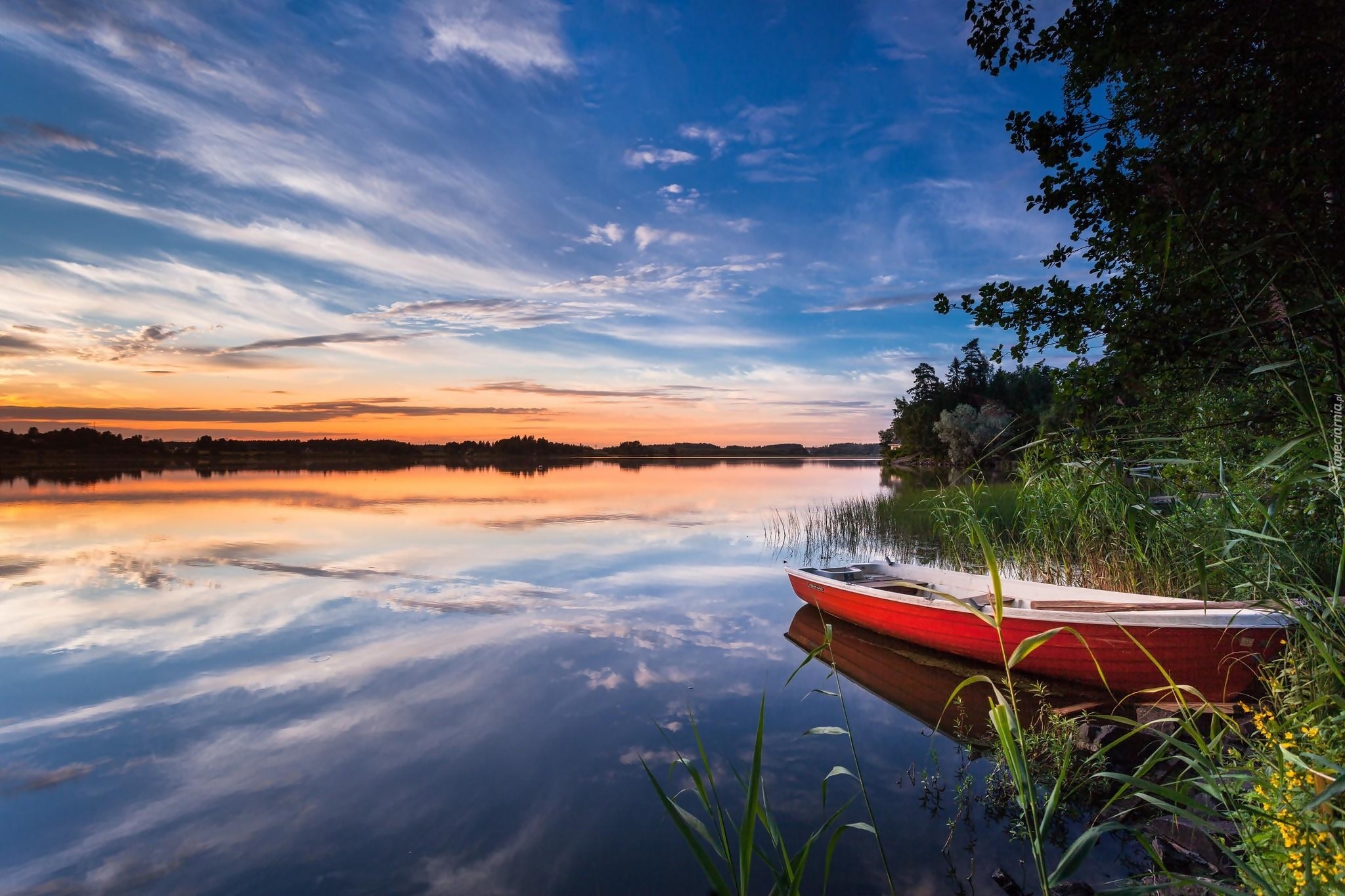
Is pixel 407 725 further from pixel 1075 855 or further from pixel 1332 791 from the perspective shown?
pixel 1332 791

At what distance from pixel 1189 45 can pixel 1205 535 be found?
5821mm

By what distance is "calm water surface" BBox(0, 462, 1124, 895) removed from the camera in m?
5.04

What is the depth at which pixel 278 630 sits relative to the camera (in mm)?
10922

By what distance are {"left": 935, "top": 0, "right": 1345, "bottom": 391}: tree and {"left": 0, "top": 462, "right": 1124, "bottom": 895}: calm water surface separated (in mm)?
4004

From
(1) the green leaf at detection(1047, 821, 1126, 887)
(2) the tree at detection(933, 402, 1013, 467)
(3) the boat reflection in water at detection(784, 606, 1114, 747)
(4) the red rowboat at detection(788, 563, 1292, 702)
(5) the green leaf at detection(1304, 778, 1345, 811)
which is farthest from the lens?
(2) the tree at detection(933, 402, 1013, 467)

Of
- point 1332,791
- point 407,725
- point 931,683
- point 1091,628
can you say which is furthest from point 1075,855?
point 931,683

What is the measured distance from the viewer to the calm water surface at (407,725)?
16.5 ft

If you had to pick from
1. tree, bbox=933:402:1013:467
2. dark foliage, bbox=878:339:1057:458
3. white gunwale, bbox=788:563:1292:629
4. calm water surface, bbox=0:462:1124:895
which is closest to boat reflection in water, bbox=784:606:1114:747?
calm water surface, bbox=0:462:1124:895

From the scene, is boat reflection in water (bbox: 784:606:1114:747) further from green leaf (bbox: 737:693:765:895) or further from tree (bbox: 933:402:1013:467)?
tree (bbox: 933:402:1013:467)

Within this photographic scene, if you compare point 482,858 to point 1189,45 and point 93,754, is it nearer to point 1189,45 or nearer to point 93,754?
point 93,754

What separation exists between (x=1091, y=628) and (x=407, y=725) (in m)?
7.43

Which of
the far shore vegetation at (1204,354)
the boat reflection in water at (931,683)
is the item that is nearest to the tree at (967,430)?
the boat reflection in water at (931,683)

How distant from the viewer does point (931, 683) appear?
28.2 ft

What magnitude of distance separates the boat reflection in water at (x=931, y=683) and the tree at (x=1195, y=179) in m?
3.29
